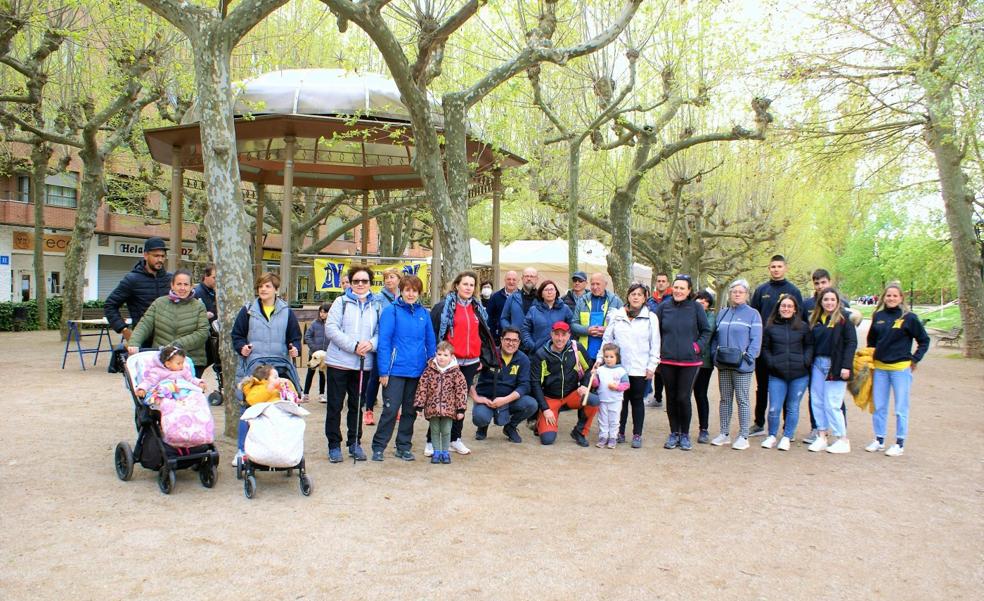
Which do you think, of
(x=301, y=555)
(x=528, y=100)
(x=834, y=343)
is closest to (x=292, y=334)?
(x=301, y=555)

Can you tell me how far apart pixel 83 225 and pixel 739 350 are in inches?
619

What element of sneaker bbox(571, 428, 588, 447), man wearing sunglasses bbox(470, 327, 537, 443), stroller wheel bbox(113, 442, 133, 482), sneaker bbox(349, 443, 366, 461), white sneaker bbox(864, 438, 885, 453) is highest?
man wearing sunglasses bbox(470, 327, 537, 443)

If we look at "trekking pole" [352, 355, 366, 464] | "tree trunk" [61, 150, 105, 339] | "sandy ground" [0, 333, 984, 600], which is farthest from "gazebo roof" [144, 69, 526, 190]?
"sandy ground" [0, 333, 984, 600]

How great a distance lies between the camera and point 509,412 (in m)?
7.69

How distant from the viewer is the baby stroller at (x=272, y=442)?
529cm

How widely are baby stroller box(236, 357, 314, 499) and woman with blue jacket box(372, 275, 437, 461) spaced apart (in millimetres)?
1119

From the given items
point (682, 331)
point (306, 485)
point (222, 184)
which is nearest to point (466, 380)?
point (306, 485)

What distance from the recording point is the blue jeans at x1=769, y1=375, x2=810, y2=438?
7.60m

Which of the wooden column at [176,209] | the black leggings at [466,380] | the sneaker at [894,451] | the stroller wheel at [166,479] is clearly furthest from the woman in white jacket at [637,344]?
the wooden column at [176,209]

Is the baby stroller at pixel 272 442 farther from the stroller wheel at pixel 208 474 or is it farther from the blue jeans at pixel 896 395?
the blue jeans at pixel 896 395

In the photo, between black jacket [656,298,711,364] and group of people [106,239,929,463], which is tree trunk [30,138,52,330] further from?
black jacket [656,298,711,364]

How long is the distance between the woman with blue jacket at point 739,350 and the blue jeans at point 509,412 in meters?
2.09

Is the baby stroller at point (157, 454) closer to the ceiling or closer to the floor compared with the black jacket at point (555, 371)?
closer to the floor

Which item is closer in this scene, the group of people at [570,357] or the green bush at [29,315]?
the group of people at [570,357]
